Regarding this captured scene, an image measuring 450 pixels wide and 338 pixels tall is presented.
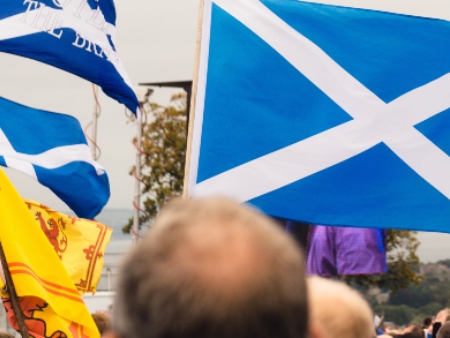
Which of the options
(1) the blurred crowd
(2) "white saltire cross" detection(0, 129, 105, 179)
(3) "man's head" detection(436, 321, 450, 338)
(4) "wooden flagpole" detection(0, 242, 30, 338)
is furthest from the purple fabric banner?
(1) the blurred crowd

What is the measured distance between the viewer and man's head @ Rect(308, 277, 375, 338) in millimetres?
2055

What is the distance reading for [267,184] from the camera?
232 inches

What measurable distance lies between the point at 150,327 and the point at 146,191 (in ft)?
Result: 112

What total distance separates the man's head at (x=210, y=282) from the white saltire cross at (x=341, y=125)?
4667 mm

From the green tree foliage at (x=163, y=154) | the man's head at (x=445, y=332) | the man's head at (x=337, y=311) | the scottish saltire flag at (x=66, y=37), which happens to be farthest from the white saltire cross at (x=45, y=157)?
the green tree foliage at (x=163, y=154)

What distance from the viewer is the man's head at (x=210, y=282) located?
44.3 inches

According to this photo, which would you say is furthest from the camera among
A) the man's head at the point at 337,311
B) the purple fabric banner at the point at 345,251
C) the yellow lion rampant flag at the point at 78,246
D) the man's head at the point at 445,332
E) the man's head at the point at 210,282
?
the purple fabric banner at the point at 345,251

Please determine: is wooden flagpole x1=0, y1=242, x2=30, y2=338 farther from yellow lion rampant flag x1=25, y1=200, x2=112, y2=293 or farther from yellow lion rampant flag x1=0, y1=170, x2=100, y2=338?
yellow lion rampant flag x1=25, y1=200, x2=112, y2=293

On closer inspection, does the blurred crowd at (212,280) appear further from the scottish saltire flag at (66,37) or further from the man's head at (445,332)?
the scottish saltire flag at (66,37)

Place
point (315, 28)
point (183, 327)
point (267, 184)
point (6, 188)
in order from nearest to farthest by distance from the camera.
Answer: point (183, 327) → point (6, 188) → point (267, 184) → point (315, 28)

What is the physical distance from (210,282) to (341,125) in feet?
16.7

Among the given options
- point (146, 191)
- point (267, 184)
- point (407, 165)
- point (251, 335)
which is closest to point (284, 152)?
point (267, 184)

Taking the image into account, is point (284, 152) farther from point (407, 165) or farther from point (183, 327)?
point (183, 327)

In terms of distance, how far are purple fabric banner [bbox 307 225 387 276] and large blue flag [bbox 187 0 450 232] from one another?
27.7ft
